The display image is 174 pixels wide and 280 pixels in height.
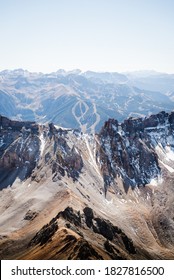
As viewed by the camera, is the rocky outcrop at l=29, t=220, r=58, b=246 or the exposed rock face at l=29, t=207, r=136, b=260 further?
the rocky outcrop at l=29, t=220, r=58, b=246

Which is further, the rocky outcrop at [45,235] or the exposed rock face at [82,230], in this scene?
the rocky outcrop at [45,235]

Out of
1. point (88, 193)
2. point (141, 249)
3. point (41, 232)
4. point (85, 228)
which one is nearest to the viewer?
point (41, 232)

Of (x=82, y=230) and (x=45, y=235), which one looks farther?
(x=82, y=230)

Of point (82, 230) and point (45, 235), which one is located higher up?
point (45, 235)
